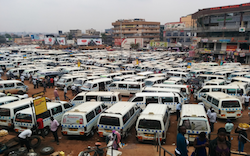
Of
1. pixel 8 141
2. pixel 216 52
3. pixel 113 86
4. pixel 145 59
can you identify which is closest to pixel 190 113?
pixel 8 141

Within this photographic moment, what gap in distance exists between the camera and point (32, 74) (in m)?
24.5

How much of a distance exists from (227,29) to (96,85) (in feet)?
125

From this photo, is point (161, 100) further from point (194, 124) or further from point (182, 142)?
point (182, 142)

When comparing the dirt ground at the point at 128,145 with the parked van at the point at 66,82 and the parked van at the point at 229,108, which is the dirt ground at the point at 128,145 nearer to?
the parked van at the point at 229,108

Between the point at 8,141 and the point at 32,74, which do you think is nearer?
the point at 8,141

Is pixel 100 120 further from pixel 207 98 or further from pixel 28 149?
pixel 207 98

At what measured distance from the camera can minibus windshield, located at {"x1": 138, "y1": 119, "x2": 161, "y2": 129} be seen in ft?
26.0

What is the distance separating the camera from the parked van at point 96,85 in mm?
16938

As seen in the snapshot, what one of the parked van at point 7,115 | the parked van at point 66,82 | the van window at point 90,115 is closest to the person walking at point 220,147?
the van window at point 90,115

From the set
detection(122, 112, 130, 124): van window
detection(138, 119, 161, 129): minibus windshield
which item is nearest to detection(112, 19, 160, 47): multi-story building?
detection(122, 112, 130, 124): van window

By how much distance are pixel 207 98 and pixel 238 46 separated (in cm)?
3632

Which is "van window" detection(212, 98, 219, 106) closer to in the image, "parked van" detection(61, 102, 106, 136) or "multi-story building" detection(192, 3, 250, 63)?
"parked van" detection(61, 102, 106, 136)

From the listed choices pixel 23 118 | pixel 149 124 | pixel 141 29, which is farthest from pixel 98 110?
pixel 141 29

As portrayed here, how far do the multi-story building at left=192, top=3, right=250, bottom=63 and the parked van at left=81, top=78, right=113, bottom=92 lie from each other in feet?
106
